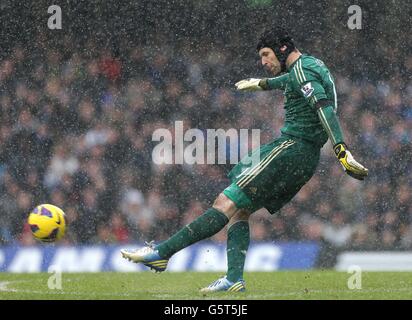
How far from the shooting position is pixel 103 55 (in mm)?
14398

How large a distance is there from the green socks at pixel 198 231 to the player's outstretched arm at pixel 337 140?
0.98 metres

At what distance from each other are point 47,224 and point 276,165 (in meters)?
2.03

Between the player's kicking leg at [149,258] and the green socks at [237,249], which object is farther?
the green socks at [237,249]

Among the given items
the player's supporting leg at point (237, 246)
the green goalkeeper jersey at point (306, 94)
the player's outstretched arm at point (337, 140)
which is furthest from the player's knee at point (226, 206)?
the player's outstretched arm at point (337, 140)

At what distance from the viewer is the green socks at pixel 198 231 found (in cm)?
848

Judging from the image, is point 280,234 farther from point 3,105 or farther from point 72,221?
point 3,105

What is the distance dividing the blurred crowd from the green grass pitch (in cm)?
190

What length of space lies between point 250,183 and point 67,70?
244 inches

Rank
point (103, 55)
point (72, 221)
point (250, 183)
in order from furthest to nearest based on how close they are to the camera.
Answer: point (103, 55) < point (72, 221) < point (250, 183)

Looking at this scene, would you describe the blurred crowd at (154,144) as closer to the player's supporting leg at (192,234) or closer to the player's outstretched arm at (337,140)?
the player's supporting leg at (192,234)

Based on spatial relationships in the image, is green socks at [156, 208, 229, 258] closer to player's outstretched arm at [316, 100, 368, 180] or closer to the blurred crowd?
player's outstretched arm at [316, 100, 368, 180]

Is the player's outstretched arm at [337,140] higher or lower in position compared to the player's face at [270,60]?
lower

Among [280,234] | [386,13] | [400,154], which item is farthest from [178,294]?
[386,13]

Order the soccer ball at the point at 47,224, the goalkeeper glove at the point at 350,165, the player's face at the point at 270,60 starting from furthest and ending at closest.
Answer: the soccer ball at the point at 47,224
the player's face at the point at 270,60
the goalkeeper glove at the point at 350,165
